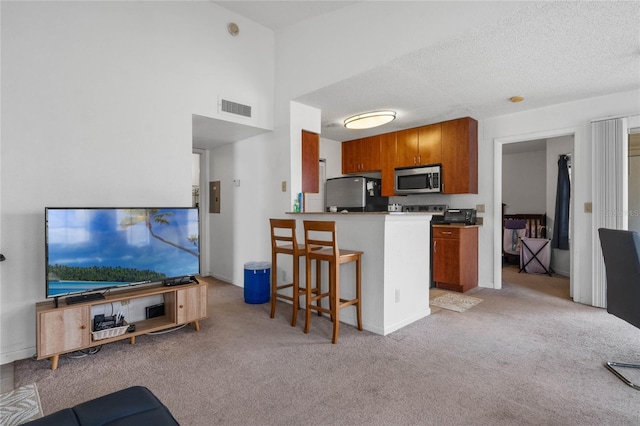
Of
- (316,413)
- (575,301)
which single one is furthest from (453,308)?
(316,413)

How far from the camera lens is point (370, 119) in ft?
14.1

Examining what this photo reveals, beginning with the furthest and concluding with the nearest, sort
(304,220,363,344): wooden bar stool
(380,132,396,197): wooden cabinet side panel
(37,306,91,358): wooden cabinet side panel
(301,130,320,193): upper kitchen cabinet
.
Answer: (380,132,396,197): wooden cabinet side panel
(301,130,320,193): upper kitchen cabinet
(304,220,363,344): wooden bar stool
(37,306,91,358): wooden cabinet side panel

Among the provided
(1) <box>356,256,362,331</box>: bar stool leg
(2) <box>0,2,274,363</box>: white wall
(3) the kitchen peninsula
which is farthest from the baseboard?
(1) <box>356,256,362,331</box>: bar stool leg

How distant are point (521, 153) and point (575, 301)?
3937 millimetres

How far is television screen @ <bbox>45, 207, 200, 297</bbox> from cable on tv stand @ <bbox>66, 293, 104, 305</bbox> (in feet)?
0.20

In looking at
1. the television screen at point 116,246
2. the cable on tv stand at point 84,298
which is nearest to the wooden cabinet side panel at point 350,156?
the television screen at point 116,246

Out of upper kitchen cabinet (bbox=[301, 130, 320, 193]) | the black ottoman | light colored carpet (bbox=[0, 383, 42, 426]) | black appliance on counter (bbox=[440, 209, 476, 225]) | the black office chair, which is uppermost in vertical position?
upper kitchen cabinet (bbox=[301, 130, 320, 193])

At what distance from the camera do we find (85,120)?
9.16 feet

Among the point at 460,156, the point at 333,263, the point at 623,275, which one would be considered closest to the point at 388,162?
the point at 460,156

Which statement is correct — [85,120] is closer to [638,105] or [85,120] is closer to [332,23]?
[332,23]

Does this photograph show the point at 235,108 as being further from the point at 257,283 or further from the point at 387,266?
the point at 387,266

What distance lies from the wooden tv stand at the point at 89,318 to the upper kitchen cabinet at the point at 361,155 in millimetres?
3654

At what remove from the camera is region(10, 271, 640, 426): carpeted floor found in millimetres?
1815

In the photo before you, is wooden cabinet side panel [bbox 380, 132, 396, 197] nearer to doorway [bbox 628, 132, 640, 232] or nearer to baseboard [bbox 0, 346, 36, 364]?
doorway [bbox 628, 132, 640, 232]
